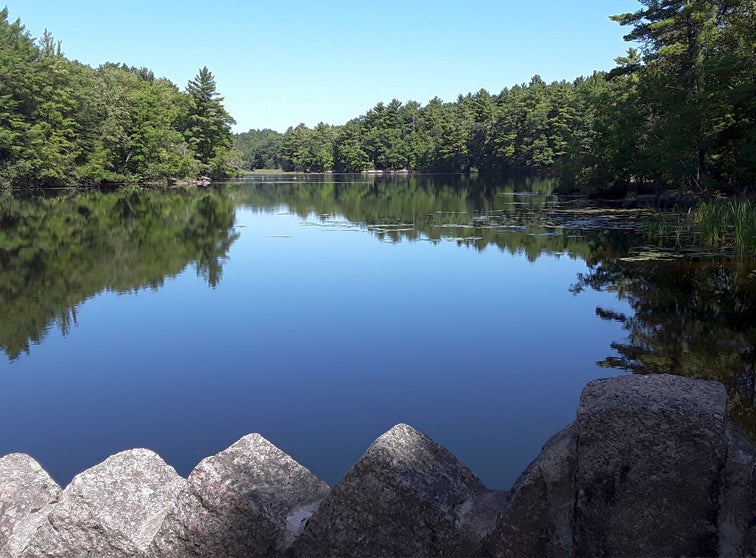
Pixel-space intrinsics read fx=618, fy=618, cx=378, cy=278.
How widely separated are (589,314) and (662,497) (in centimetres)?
803

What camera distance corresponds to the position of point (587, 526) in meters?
1.95

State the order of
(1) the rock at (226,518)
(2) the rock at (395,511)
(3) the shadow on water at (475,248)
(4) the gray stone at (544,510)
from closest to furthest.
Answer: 1. (4) the gray stone at (544,510)
2. (2) the rock at (395,511)
3. (1) the rock at (226,518)
4. (3) the shadow on water at (475,248)

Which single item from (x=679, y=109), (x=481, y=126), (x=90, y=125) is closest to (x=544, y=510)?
(x=679, y=109)

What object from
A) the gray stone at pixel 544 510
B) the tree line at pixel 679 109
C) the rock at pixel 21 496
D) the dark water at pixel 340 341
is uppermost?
the tree line at pixel 679 109

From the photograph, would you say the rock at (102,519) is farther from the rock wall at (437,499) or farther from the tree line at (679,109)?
the tree line at (679,109)

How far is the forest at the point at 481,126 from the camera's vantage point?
21.6m

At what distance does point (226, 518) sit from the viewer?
2373 mm

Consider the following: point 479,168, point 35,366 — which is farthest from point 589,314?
point 479,168

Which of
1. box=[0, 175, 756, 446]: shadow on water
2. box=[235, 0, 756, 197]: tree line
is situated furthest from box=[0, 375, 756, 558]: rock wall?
box=[235, 0, 756, 197]: tree line

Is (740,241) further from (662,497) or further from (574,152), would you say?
(574,152)

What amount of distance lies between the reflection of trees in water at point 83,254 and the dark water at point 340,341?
3.6 inches

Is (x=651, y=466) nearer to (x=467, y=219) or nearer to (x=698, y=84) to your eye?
(x=467, y=219)

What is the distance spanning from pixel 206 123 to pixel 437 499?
66776mm

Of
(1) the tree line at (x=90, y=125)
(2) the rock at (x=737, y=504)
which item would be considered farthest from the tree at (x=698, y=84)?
(1) the tree line at (x=90, y=125)
